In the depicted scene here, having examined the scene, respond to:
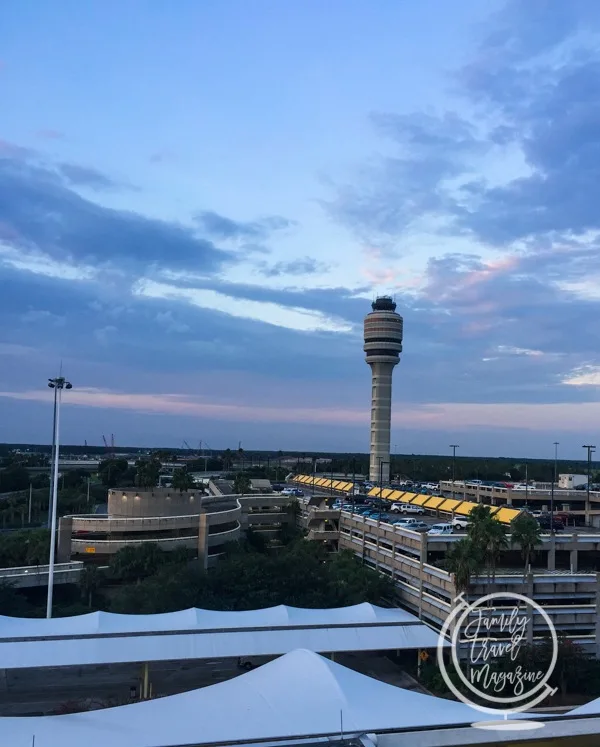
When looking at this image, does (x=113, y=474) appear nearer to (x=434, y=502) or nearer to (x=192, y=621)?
(x=434, y=502)

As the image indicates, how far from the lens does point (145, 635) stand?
3294cm

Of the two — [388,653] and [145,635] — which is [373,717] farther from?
[388,653]

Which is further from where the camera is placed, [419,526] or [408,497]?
[408,497]

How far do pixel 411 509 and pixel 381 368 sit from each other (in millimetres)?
69967

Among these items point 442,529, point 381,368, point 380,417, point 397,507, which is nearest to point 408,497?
point 397,507

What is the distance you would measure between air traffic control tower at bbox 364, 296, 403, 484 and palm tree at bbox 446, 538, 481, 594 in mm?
98674

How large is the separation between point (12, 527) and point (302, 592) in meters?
56.9

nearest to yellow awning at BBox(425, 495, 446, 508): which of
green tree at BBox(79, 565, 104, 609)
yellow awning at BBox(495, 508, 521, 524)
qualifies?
yellow awning at BBox(495, 508, 521, 524)

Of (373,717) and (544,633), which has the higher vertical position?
(373,717)

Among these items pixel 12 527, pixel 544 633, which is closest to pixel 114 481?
pixel 12 527

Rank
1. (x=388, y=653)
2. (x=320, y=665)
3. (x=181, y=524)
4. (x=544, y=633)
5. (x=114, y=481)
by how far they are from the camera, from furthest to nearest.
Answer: (x=114, y=481) → (x=181, y=524) → (x=388, y=653) → (x=544, y=633) → (x=320, y=665)

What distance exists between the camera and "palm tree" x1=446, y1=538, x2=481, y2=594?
37.4 meters
